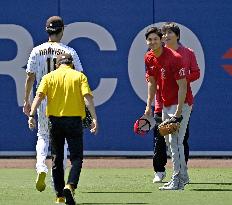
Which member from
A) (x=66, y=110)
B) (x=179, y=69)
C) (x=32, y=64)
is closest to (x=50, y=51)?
(x=32, y=64)

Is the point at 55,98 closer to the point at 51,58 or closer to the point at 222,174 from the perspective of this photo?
the point at 51,58

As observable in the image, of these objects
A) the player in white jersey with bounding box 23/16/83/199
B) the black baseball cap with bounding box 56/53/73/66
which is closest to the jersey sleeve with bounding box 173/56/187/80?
the player in white jersey with bounding box 23/16/83/199

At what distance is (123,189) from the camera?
1158cm

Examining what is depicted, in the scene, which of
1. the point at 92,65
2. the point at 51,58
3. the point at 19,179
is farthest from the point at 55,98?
the point at 92,65

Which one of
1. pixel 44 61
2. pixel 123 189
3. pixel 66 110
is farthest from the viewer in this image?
pixel 123 189

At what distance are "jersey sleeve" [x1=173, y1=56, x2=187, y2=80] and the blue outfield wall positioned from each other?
505 centimetres

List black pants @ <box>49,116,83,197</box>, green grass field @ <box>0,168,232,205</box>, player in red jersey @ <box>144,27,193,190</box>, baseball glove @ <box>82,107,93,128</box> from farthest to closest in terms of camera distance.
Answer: player in red jersey @ <box>144,27,193,190</box> < baseball glove @ <box>82,107,93,128</box> < green grass field @ <box>0,168,232,205</box> < black pants @ <box>49,116,83,197</box>

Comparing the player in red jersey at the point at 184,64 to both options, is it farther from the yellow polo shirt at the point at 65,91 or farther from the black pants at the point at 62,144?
the black pants at the point at 62,144

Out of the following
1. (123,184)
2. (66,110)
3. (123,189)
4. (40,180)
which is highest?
(66,110)

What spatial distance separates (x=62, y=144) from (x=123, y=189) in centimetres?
190

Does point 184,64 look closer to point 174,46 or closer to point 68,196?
point 174,46

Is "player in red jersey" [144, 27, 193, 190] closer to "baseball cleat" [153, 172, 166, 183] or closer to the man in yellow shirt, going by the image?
"baseball cleat" [153, 172, 166, 183]

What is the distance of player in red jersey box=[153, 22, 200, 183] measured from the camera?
11.9 meters

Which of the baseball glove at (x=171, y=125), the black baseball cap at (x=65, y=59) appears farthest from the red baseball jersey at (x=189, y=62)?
the black baseball cap at (x=65, y=59)
